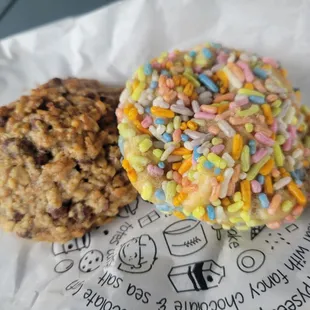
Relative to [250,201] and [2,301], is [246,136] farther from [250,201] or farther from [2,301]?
[2,301]

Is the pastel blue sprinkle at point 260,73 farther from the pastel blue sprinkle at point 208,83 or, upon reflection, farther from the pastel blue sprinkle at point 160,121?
the pastel blue sprinkle at point 160,121

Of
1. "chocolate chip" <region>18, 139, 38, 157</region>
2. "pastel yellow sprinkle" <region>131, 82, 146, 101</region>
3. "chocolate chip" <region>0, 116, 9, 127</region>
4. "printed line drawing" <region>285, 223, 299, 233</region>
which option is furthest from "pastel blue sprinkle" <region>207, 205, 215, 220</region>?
"chocolate chip" <region>0, 116, 9, 127</region>

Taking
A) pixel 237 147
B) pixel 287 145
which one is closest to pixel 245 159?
pixel 237 147

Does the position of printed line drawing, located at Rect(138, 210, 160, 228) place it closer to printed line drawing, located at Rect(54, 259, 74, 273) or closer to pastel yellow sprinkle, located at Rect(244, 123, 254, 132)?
printed line drawing, located at Rect(54, 259, 74, 273)

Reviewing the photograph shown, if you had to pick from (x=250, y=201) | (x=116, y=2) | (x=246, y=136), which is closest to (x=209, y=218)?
(x=250, y=201)

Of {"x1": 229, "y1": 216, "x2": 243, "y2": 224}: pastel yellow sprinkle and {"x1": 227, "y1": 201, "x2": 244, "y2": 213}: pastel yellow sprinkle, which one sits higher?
{"x1": 227, "y1": 201, "x2": 244, "y2": 213}: pastel yellow sprinkle

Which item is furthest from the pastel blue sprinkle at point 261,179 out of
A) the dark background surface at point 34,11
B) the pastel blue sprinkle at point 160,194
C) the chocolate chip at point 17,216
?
the dark background surface at point 34,11

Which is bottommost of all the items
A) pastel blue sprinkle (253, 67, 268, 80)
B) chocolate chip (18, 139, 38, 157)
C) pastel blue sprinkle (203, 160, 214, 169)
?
chocolate chip (18, 139, 38, 157)
